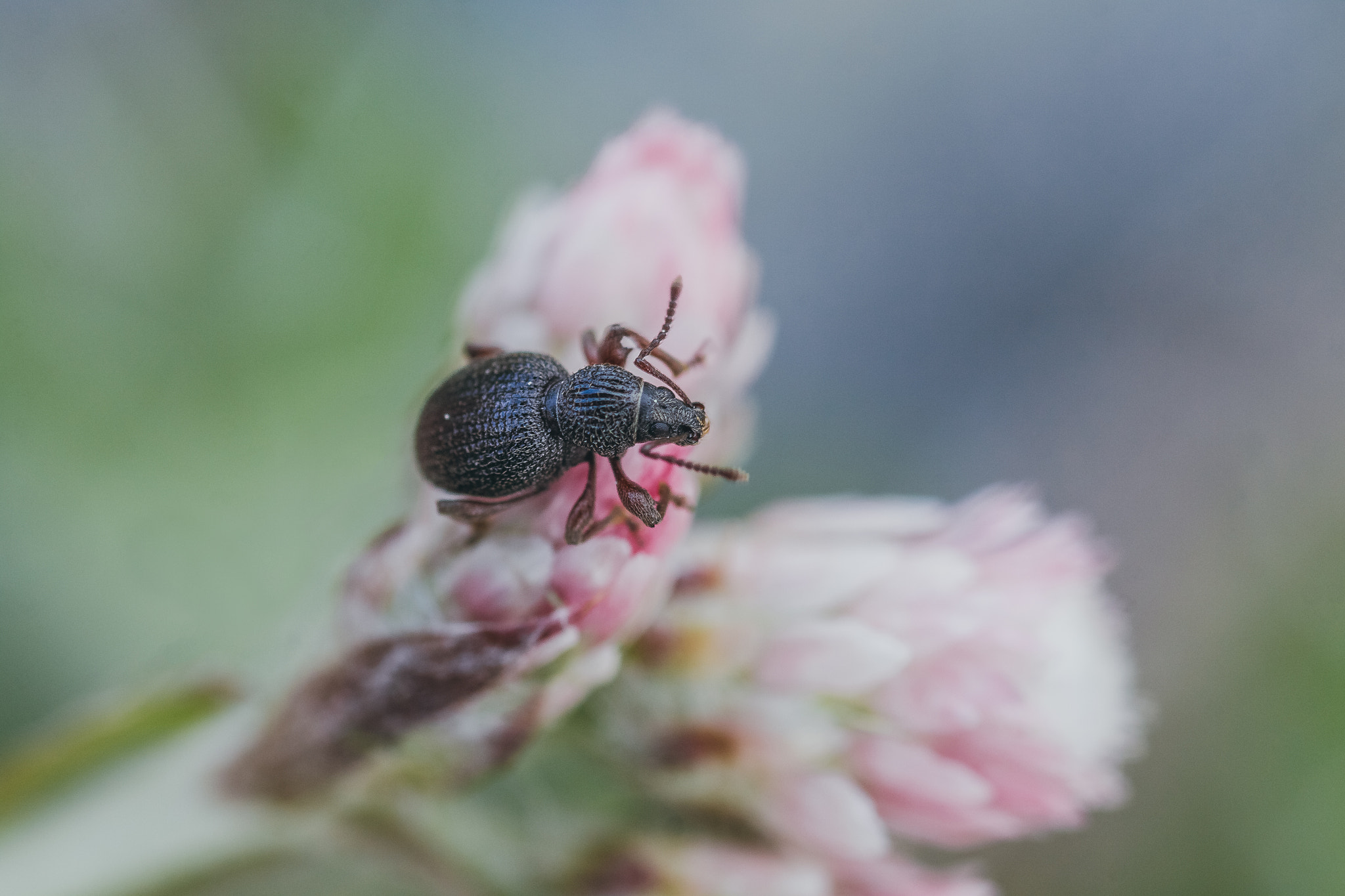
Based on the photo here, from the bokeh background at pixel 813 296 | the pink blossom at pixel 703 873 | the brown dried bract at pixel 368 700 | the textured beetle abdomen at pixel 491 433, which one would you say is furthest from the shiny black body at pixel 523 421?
the pink blossom at pixel 703 873

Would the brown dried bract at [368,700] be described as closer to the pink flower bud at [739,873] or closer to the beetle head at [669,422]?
the beetle head at [669,422]

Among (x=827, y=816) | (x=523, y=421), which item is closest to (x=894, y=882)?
(x=827, y=816)

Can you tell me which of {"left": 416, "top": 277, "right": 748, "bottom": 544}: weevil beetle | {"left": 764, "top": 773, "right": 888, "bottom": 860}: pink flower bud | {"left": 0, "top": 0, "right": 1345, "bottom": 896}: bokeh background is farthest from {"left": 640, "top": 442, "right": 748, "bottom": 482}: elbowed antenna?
{"left": 0, "top": 0, "right": 1345, "bottom": 896}: bokeh background

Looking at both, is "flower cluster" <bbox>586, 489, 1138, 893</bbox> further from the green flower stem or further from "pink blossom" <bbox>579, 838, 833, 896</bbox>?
the green flower stem

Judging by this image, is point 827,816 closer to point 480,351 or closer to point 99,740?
point 480,351

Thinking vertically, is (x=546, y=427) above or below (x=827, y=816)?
above

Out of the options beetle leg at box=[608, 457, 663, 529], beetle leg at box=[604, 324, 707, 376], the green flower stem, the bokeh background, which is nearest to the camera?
beetle leg at box=[608, 457, 663, 529]

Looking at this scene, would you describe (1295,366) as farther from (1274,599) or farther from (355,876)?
(355,876)
